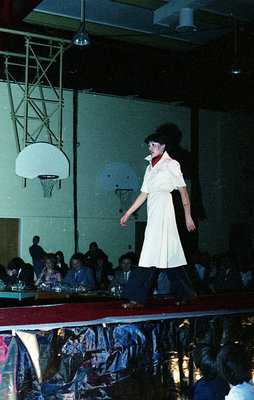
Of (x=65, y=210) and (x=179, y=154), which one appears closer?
(x=65, y=210)

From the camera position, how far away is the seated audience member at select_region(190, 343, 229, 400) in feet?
8.26

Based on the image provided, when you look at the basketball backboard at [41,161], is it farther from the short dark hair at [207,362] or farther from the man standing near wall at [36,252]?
the short dark hair at [207,362]

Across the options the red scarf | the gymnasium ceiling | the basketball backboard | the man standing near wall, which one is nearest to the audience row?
the man standing near wall

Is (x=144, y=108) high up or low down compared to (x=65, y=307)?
up

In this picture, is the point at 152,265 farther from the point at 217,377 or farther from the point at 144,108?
the point at 144,108

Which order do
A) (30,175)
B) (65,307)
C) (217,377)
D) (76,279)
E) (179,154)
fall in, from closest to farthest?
(217,377)
(65,307)
(76,279)
(30,175)
(179,154)

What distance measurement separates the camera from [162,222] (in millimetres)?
3889

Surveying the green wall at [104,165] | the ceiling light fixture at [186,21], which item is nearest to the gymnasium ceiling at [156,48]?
the ceiling light fixture at [186,21]

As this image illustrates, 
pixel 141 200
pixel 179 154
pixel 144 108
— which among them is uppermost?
pixel 144 108

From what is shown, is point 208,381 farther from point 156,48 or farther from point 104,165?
point 156,48

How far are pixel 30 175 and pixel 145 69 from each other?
4.40m

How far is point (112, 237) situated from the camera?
11.1 m

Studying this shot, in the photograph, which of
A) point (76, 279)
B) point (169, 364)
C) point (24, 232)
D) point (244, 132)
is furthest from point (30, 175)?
point (244, 132)

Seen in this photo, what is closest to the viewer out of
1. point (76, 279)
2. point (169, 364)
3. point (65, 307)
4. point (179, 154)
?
point (169, 364)
